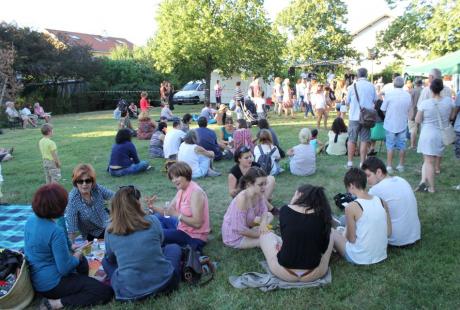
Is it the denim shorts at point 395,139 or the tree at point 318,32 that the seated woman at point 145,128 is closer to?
the denim shorts at point 395,139

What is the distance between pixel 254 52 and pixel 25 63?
14.7 metres

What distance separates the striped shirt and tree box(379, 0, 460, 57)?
48.8 feet

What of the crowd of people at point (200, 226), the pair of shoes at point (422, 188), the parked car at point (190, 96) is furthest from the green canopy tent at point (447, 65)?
the parked car at point (190, 96)

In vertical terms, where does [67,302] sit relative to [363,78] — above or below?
below

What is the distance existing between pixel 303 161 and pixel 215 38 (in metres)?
17.7

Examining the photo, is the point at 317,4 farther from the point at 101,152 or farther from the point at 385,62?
the point at 101,152

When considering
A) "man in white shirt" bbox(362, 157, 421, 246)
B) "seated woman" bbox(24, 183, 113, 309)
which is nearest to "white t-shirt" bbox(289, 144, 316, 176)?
"man in white shirt" bbox(362, 157, 421, 246)

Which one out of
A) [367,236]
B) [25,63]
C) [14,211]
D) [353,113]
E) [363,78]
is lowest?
[14,211]

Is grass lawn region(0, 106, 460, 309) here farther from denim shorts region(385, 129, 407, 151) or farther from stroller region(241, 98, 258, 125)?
stroller region(241, 98, 258, 125)

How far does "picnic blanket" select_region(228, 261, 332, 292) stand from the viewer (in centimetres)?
373

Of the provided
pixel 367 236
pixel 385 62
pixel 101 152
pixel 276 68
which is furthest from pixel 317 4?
pixel 367 236

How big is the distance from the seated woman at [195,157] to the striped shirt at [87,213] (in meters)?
3.29

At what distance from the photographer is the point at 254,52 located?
25.8 metres

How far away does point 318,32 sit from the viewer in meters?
41.5
